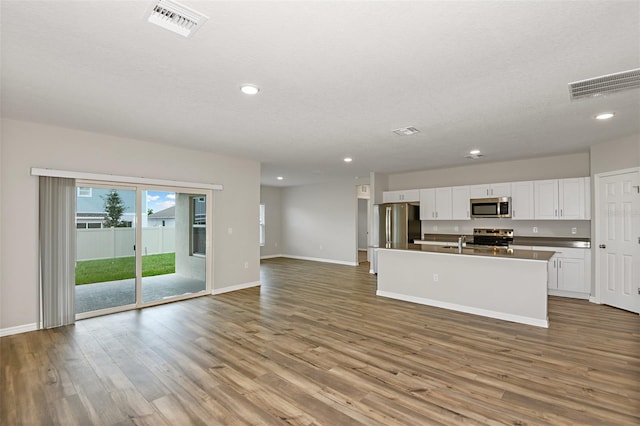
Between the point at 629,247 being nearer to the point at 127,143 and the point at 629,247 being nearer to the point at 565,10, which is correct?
the point at 565,10

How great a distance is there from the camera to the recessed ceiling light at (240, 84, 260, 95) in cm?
279

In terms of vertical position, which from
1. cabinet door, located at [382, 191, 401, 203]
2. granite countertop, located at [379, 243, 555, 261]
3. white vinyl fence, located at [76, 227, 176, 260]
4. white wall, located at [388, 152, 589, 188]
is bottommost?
granite countertop, located at [379, 243, 555, 261]

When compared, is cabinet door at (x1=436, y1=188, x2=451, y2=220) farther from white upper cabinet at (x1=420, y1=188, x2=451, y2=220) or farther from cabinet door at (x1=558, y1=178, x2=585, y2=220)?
cabinet door at (x1=558, y1=178, x2=585, y2=220)

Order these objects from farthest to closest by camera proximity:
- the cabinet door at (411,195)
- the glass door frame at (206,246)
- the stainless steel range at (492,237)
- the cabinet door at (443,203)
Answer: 1. the cabinet door at (411,195)
2. the cabinet door at (443,203)
3. the stainless steel range at (492,237)
4. the glass door frame at (206,246)

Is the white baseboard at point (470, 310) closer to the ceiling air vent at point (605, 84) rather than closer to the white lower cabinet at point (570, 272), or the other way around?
the white lower cabinet at point (570, 272)

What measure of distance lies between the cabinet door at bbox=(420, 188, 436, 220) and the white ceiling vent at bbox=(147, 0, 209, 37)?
640 cm

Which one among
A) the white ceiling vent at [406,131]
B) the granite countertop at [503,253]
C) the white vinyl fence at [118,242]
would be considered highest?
the white ceiling vent at [406,131]

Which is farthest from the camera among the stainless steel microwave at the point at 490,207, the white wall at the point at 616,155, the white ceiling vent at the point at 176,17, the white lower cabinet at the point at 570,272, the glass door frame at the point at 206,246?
the stainless steel microwave at the point at 490,207

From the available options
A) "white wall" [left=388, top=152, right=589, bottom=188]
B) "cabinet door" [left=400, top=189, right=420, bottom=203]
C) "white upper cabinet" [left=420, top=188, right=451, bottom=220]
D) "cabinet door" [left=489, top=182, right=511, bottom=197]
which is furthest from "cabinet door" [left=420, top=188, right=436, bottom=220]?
"cabinet door" [left=489, top=182, right=511, bottom=197]

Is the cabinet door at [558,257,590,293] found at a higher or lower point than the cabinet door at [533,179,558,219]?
lower

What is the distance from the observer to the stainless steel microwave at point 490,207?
6.18 metres

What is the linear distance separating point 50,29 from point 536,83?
3768mm

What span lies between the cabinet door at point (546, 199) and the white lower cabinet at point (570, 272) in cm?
68

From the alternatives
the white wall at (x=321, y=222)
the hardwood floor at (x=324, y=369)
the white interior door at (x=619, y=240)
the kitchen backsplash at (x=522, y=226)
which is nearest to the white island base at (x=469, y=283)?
the hardwood floor at (x=324, y=369)
